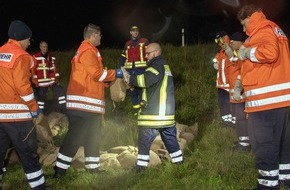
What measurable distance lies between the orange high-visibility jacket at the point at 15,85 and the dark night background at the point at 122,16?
21410 millimetres

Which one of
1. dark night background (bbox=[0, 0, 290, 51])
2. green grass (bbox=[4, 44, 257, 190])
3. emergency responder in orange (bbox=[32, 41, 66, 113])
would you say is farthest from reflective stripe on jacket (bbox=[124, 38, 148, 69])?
dark night background (bbox=[0, 0, 290, 51])

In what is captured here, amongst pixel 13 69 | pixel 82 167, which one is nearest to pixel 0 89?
pixel 13 69

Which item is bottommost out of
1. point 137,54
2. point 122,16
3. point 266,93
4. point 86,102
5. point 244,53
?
point 86,102

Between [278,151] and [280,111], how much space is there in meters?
0.42

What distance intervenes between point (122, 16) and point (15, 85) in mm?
25303

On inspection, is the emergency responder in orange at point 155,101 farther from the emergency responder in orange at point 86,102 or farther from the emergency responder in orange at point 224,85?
the emergency responder in orange at point 224,85

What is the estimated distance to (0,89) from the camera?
484cm

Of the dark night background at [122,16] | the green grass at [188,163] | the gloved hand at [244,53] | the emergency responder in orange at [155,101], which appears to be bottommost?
the green grass at [188,163]

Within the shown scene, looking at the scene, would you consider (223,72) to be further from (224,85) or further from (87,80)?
(87,80)

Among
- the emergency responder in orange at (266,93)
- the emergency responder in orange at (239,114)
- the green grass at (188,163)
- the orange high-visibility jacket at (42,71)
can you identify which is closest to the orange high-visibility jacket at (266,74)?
the emergency responder in orange at (266,93)

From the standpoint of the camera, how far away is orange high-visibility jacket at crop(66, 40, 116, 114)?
595 cm

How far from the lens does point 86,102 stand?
600 cm

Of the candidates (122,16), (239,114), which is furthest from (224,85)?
(122,16)

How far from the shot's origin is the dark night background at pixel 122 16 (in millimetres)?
26656
